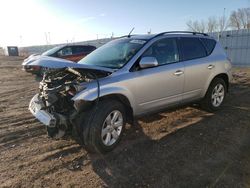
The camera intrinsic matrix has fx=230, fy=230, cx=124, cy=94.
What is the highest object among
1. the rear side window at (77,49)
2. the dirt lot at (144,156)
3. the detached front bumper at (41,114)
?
the rear side window at (77,49)

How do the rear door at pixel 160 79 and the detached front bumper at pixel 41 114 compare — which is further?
the rear door at pixel 160 79

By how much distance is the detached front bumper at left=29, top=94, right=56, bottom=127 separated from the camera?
11.0ft

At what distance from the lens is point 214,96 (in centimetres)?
568

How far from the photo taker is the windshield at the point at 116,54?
4.12 m

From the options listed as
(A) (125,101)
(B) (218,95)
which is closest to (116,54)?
(A) (125,101)

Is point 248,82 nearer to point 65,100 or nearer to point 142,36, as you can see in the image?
point 142,36

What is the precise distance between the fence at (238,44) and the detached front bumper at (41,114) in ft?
48.0

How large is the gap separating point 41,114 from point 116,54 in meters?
1.78

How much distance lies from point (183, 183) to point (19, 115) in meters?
4.28

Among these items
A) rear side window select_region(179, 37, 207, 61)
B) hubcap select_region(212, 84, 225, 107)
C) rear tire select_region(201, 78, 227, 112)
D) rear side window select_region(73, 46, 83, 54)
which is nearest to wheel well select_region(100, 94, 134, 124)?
rear side window select_region(179, 37, 207, 61)

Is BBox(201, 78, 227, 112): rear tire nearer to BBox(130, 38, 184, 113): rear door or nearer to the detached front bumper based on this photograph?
BBox(130, 38, 184, 113): rear door

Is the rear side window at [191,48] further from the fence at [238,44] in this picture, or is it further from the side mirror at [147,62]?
the fence at [238,44]

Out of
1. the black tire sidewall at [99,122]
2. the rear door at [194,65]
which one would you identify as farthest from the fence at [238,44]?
the black tire sidewall at [99,122]

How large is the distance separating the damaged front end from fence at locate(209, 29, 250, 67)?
14120 millimetres
